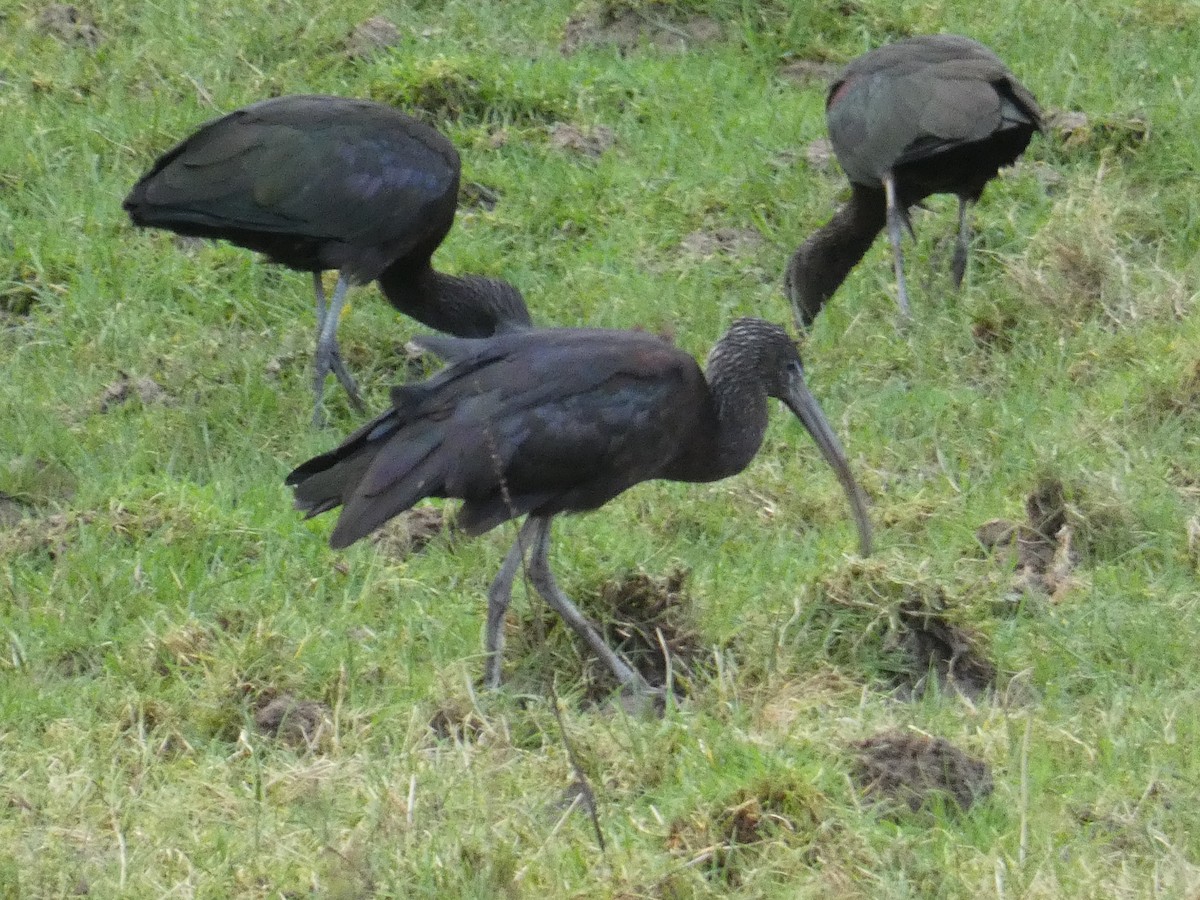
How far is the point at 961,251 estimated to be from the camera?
8.24 meters

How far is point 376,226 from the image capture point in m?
7.57

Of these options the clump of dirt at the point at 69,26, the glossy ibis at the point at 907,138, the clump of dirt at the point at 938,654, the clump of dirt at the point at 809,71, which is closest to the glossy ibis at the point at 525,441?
the clump of dirt at the point at 938,654

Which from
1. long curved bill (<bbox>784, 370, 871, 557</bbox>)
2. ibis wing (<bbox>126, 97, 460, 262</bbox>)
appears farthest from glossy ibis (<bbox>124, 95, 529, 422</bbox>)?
long curved bill (<bbox>784, 370, 871, 557</bbox>)

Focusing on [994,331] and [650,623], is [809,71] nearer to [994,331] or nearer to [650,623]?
[994,331]

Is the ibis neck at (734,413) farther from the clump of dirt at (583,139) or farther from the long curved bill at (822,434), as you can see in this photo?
the clump of dirt at (583,139)

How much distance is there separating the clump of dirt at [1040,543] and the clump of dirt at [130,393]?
2.96 meters

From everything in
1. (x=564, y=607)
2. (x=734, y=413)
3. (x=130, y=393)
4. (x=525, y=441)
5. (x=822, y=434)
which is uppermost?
(x=525, y=441)

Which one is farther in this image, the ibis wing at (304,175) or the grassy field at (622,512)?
the ibis wing at (304,175)

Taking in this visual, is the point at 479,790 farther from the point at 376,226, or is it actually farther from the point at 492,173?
the point at 492,173

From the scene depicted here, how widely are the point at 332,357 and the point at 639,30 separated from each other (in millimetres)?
2999

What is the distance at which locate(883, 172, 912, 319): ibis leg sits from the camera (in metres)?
8.10

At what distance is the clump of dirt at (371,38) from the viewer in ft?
31.5

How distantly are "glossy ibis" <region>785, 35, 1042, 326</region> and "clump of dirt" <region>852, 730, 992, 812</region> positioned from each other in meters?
3.64

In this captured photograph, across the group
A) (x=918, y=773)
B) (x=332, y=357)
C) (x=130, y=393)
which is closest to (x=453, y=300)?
(x=332, y=357)
